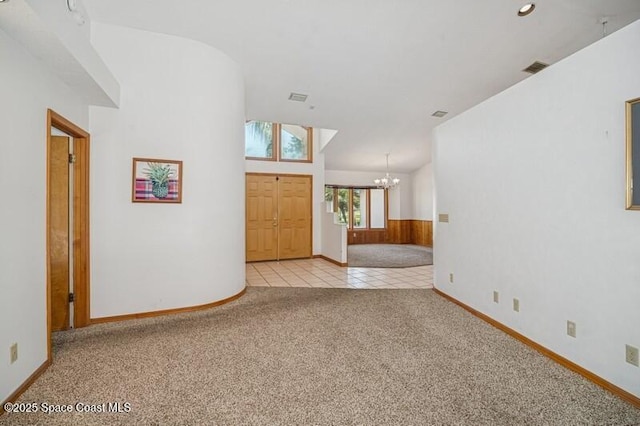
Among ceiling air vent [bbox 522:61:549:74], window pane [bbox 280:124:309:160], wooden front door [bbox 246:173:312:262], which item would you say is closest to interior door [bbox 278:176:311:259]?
wooden front door [bbox 246:173:312:262]

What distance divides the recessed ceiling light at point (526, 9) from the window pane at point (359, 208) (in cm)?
753

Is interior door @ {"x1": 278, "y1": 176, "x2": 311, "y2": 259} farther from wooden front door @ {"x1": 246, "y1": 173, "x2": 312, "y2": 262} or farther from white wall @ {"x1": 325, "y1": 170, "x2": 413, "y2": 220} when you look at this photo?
white wall @ {"x1": 325, "y1": 170, "x2": 413, "y2": 220}

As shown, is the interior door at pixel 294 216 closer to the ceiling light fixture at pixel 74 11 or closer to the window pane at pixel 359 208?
the window pane at pixel 359 208

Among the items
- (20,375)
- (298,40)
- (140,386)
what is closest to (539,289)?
(140,386)

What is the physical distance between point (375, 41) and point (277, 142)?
13.2 ft

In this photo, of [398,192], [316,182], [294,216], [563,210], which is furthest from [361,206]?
[563,210]

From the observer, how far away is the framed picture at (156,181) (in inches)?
128

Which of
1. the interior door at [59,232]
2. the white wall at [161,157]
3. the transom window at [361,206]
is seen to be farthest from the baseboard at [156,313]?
the transom window at [361,206]

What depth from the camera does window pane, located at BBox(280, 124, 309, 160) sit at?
24.1ft

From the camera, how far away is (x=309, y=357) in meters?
2.39

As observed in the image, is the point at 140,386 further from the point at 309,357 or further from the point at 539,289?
the point at 539,289

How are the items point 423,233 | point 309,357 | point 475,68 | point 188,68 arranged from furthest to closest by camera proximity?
1. point 423,233
2. point 475,68
3. point 188,68
4. point 309,357

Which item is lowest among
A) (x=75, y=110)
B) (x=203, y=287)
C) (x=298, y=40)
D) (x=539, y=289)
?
(x=203, y=287)

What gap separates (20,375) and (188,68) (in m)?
3.27
